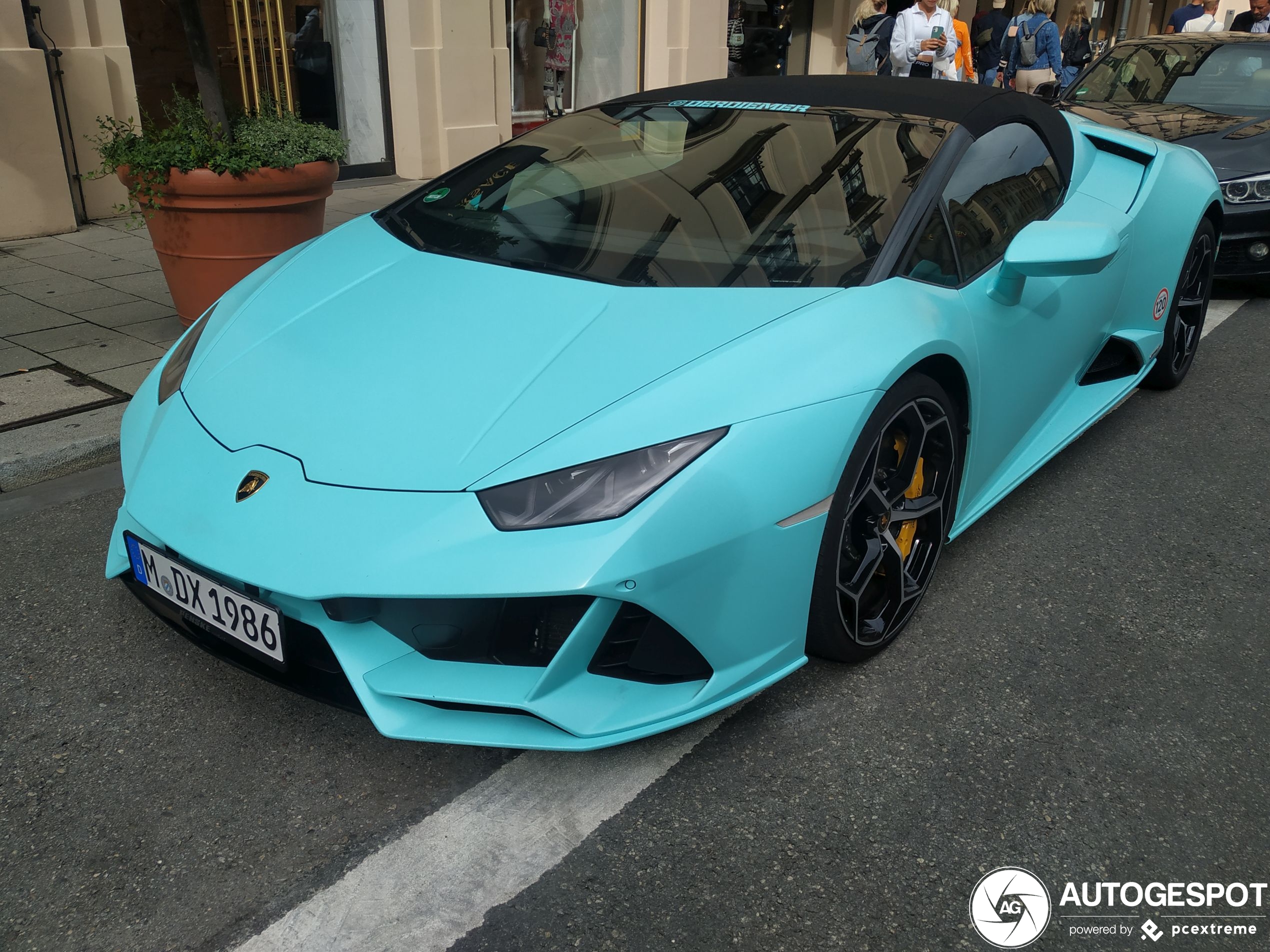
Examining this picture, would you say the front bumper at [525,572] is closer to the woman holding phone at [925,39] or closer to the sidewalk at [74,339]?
the sidewalk at [74,339]

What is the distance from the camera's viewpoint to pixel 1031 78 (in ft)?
32.0

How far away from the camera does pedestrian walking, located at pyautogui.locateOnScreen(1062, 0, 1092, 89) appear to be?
11914mm

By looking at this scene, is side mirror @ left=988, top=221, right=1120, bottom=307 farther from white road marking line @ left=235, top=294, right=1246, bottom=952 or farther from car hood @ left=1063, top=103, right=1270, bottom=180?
car hood @ left=1063, top=103, right=1270, bottom=180

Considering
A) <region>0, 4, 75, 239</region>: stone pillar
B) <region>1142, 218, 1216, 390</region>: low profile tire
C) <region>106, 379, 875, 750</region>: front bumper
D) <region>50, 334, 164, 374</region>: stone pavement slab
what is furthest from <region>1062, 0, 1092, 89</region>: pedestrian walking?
<region>106, 379, 875, 750</region>: front bumper

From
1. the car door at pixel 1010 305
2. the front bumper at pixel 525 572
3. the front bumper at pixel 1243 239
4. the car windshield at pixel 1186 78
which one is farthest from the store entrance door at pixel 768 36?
the front bumper at pixel 525 572

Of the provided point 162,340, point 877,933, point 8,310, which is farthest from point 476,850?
point 8,310

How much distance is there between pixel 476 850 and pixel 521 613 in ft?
1.51

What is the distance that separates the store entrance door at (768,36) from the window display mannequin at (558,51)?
2879 mm

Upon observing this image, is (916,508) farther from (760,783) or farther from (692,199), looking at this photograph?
(692,199)

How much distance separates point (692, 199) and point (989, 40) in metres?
11.0

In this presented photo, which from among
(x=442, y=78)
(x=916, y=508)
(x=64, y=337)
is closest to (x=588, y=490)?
(x=916, y=508)

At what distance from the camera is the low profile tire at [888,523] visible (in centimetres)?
228

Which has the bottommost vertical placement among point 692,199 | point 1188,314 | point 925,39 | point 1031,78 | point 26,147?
point 1188,314

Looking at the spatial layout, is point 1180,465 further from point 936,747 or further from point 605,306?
point 605,306
